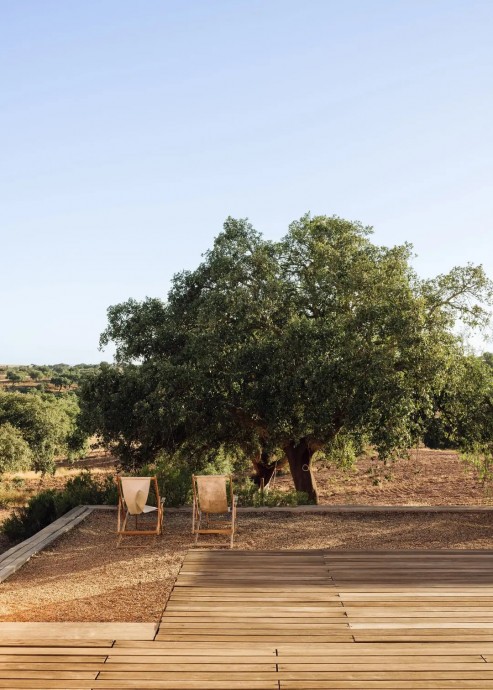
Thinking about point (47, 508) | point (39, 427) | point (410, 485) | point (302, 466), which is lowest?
point (410, 485)

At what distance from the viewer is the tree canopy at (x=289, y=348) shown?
38.9ft

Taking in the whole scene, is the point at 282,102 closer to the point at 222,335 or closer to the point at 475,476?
the point at 222,335

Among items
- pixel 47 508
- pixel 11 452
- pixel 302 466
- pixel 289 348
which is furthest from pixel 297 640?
pixel 11 452

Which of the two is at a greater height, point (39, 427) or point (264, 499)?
point (39, 427)

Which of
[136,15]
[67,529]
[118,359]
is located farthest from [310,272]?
[67,529]

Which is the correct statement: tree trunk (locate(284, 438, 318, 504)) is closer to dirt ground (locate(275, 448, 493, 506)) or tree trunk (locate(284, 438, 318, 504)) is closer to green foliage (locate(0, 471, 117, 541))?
dirt ground (locate(275, 448, 493, 506))

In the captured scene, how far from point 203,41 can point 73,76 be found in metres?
3.51

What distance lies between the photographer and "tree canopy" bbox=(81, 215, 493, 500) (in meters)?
11.9

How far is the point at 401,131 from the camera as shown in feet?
48.3

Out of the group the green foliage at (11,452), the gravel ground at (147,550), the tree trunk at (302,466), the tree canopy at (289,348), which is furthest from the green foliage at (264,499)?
the green foliage at (11,452)

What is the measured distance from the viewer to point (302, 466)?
47.4ft

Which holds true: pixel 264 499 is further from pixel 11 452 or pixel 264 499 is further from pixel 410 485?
pixel 11 452

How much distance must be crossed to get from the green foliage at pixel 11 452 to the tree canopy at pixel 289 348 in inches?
761

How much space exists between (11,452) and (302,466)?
2190cm
